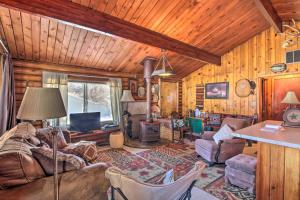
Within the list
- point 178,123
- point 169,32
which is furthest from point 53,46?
point 178,123

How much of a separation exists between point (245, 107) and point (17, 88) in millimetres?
6608

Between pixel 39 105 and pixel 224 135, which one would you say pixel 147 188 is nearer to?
pixel 39 105

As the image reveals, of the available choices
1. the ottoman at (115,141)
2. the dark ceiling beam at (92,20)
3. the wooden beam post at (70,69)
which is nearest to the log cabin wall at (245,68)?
the dark ceiling beam at (92,20)

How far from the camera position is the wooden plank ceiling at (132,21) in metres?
3.12

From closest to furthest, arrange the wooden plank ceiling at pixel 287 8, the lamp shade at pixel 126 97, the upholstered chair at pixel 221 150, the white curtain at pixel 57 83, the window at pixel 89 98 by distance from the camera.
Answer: the upholstered chair at pixel 221 150
the wooden plank ceiling at pixel 287 8
the white curtain at pixel 57 83
the window at pixel 89 98
the lamp shade at pixel 126 97

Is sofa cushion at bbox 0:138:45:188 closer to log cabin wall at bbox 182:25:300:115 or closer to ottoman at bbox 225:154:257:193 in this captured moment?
ottoman at bbox 225:154:257:193

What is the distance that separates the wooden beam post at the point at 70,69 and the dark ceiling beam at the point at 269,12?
409 cm

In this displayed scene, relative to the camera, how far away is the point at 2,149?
5.46ft

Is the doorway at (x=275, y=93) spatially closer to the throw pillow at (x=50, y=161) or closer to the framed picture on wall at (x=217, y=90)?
the framed picture on wall at (x=217, y=90)

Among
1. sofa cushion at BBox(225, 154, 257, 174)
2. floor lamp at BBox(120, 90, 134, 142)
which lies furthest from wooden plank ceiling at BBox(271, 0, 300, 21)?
floor lamp at BBox(120, 90, 134, 142)

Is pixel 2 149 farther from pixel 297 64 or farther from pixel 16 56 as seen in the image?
pixel 297 64

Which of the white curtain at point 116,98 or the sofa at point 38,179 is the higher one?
the white curtain at point 116,98

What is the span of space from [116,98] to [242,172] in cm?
410

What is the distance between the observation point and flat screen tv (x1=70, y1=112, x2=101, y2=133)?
15.1 ft
